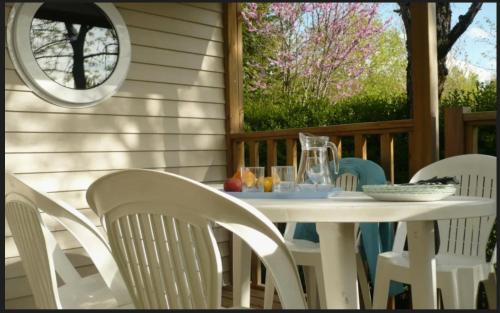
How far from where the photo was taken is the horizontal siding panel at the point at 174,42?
166 inches

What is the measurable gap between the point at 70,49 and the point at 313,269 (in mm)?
2130

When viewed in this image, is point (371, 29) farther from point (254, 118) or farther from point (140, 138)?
point (140, 138)

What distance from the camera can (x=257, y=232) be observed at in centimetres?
132

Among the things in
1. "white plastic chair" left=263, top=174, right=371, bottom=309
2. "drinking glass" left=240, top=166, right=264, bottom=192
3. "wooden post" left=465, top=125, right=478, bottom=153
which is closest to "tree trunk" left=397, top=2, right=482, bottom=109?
"wooden post" left=465, top=125, right=478, bottom=153

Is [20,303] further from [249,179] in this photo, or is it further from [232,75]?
[232,75]

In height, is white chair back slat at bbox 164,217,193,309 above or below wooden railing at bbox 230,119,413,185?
below

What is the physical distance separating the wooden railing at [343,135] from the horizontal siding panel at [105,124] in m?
0.29

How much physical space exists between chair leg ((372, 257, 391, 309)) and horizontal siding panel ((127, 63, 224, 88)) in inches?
93.1

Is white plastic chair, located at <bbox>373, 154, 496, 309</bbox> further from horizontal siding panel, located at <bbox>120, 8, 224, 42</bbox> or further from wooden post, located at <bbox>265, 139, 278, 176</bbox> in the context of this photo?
horizontal siding panel, located at <bbox>120, 8, 224, 42</bbox>

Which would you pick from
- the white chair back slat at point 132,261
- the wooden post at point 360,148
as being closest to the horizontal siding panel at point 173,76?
the wooden post at point 360,148

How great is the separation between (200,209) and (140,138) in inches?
121

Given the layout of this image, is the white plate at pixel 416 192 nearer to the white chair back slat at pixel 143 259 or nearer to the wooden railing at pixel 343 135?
the white chair back slat at pixel 143 259

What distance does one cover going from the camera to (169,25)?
441 cm

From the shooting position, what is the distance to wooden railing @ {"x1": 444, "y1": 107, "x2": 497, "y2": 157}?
10.2 feet
